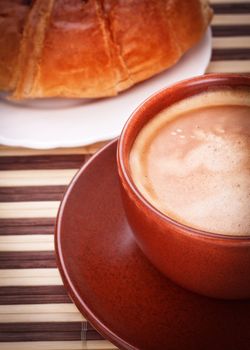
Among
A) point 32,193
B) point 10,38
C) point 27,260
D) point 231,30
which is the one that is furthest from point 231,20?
point 27,260

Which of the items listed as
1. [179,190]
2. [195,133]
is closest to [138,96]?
[195,133]

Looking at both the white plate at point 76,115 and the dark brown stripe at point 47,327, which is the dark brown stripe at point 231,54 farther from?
the dark brown stripe at point 47,327

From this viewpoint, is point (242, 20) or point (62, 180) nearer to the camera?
point (62, 180)

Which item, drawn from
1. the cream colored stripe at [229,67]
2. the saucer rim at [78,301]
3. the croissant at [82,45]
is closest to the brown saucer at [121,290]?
the saucer rim at [78,301]

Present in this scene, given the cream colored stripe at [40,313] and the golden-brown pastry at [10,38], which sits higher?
the golden-brown pastry at [10,38]

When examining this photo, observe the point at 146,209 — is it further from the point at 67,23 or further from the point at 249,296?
the point at 67,23

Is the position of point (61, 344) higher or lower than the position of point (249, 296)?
lower
